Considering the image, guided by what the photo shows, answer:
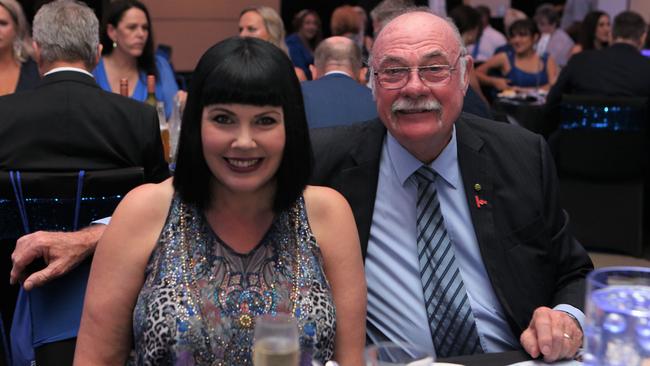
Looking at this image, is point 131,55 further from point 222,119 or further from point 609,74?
point 222,119

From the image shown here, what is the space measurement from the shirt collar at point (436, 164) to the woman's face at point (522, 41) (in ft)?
19.9

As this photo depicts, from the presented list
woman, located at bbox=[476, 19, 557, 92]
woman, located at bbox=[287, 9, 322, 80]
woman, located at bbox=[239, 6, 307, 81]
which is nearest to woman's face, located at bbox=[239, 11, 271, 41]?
woman, located at bbox=[239, 6, 307, 81]

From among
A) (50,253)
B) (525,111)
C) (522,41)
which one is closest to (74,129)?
(50,253)

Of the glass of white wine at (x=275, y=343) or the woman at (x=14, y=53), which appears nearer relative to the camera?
the glass of white wine at (x=275, y=343)

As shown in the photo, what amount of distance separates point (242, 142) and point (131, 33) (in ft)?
12.3

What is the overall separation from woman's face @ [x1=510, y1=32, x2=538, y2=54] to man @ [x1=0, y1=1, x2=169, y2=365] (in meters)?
5.42

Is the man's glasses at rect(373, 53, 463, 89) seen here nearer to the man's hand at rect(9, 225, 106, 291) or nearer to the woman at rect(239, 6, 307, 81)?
the man's hand at rect(9, 225, 106, 291)

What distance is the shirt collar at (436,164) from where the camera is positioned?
6.97 feet

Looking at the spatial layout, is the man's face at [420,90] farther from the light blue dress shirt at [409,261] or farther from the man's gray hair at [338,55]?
the man's gray hair at [338,55]

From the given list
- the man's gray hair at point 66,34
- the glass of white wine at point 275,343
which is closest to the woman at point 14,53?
the man's gray hair at point 66,34

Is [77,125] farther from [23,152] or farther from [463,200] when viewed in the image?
[463,200]

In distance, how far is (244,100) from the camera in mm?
1680

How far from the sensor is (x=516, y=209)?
2105 millimetres

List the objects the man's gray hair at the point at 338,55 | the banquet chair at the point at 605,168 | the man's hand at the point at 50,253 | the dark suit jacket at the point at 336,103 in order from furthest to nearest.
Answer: the banquet chair at the point at 605,168, the man's gray hair at the point at 338,55, the dark suit jacket at the point at 336,103, the man's hand at the point at 50,253
